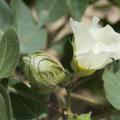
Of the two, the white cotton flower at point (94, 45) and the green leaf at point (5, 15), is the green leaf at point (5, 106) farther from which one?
the green leaf at point (5, 15)

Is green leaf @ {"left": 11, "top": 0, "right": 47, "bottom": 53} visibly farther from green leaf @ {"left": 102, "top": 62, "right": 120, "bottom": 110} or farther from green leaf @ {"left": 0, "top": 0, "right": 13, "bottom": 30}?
green leaf @ {"left": 102, "top": 62, "right": 120, "bottom": 110}

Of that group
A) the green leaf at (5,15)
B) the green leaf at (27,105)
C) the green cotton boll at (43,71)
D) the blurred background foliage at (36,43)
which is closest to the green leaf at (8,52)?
the green cotton boll at (43,71)

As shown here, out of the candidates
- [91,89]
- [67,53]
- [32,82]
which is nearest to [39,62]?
[32,82]

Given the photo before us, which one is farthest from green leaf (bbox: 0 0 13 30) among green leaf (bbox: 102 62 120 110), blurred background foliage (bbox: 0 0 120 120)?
green leaf (bbox: 102 62 120 110)

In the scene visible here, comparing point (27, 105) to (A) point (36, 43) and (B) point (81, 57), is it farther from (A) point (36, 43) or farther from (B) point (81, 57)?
(B) point (81, 57)

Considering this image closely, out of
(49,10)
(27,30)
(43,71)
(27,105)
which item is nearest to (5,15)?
(27,30)

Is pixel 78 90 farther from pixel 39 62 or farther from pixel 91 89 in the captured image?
pixel 39 62
